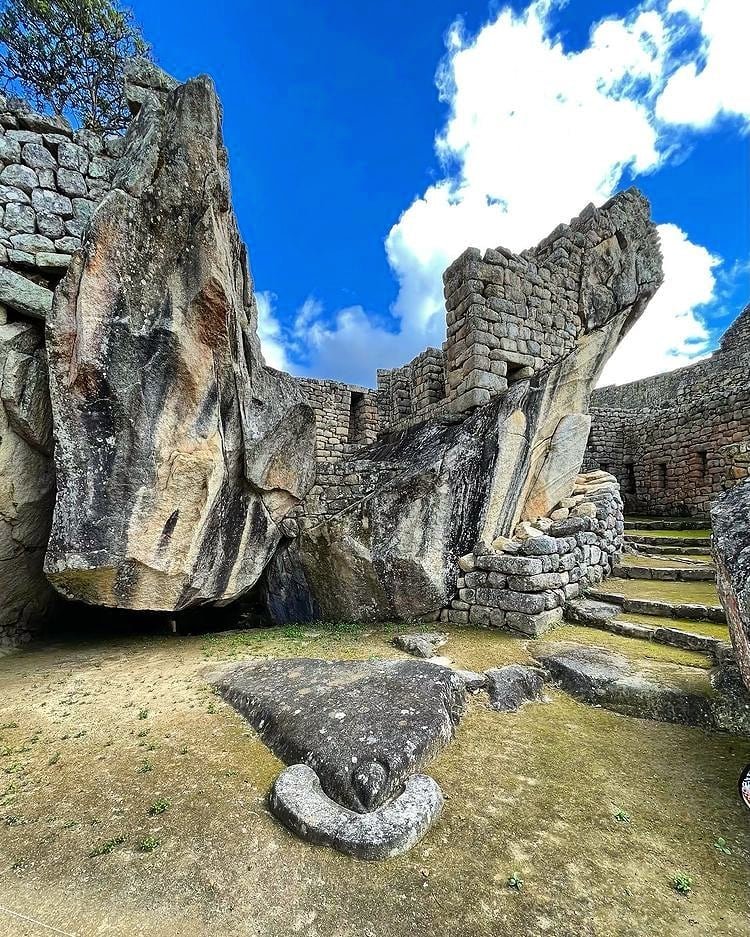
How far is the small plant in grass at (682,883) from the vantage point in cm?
200

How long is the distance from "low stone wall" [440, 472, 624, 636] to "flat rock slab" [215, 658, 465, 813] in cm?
200

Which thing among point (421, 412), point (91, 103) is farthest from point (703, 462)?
point (91, 103)

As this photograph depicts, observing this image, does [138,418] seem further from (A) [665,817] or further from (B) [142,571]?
(A) [665,817]

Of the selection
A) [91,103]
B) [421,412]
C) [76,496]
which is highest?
[91,103]

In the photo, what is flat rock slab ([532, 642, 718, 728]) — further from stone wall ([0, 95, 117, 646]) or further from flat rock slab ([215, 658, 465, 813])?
stone wall ([0, 95, 117, 646])

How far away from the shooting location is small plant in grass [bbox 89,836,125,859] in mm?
2227

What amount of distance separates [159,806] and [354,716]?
1291mm

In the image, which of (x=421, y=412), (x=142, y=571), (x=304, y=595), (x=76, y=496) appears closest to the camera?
(x=76, y=496)

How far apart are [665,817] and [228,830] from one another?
2453mm

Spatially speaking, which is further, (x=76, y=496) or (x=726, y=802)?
(x=76, y=496)

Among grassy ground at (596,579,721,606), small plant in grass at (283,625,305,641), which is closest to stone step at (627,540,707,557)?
grassy ground at (596,579,721,606)

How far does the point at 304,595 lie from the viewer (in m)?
7.56

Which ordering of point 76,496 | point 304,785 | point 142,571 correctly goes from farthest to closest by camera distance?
point 142,571, point 76,496, point 304,785

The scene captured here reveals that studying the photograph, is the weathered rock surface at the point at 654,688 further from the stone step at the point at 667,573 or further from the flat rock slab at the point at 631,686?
the stone step at the point at 667,573
